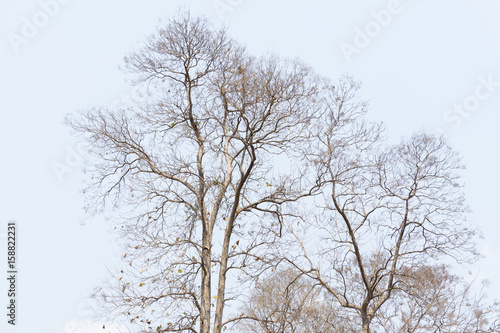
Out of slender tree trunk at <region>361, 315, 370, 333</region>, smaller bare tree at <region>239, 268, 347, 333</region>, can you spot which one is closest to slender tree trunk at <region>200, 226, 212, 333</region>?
smaller bare tree at <region>239, 268, 347, 333</region>

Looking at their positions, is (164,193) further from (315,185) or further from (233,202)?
(315,185)

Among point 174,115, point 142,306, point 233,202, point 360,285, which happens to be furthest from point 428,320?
point 174,115

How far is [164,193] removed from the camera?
963 centimetres

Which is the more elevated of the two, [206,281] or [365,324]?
[206,281]

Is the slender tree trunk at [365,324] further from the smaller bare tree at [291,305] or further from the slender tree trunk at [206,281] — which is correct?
the slender tree trunk at [206,281]

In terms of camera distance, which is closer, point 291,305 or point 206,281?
point 206,281

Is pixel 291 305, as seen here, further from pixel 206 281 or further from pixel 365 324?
pixel 206 281

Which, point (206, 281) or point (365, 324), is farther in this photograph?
point (365, 324)

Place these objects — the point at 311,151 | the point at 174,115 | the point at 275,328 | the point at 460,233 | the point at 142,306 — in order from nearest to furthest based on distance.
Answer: the point at 142,306
the point at 275,328
the point at 174,115
the point at 311,151
the point at 460,233

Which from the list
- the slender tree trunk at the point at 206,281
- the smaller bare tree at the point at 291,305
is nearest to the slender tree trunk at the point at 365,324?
the smaller bare tree at the point at 291,305

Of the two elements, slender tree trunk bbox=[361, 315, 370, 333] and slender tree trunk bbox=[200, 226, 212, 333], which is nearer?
slender tree trunk bbox=[200, 226, 212, 333]

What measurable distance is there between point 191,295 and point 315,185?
10.1 feet

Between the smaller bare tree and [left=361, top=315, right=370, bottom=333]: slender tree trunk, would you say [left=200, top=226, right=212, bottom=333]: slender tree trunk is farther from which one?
[left=361, top=315, right=370, bottom=333]: slender tree trunk

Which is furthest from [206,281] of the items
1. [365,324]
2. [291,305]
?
[365,324]
